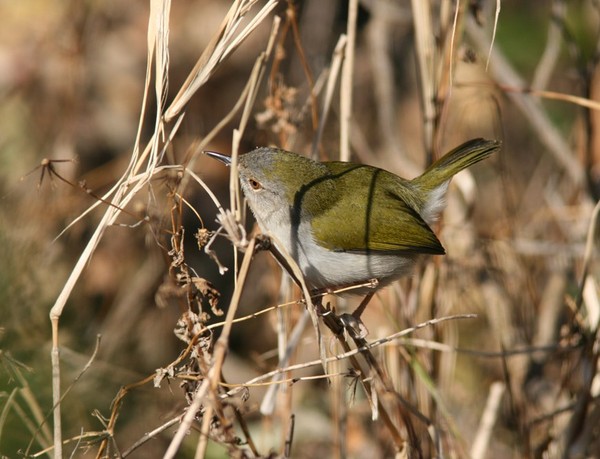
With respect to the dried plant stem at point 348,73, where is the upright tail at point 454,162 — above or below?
below

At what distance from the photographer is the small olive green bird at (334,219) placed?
116 inches

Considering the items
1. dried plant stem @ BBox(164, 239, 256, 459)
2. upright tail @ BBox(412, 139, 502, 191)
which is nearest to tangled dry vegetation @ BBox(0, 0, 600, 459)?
dried plant stem @ BBox(164, 239, 256, 459)

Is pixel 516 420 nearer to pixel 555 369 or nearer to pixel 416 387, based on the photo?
pixel 416 387

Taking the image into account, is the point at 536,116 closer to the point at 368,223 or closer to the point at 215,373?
the point at 368,223

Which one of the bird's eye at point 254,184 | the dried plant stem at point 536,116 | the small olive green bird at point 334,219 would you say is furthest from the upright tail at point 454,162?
the dried plant stem at point 536,116

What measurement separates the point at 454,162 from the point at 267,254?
36.3 inches

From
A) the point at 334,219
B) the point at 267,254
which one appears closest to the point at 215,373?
the point at 334,219

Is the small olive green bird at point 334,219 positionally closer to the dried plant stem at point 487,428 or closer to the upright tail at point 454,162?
the upright tail at point 454,162

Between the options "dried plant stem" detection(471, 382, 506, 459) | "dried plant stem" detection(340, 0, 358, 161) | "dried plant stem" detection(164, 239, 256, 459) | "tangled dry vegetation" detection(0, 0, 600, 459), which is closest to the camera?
"dried plant stem" detection(164, 239, 256, 459)

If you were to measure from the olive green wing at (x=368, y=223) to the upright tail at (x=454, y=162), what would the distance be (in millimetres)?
214

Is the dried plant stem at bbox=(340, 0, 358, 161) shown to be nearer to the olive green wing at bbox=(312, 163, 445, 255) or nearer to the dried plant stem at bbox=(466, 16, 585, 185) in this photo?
the olive green wing at bbox=(312, 163, 445, 255)

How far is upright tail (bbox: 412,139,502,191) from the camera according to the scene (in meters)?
3.25

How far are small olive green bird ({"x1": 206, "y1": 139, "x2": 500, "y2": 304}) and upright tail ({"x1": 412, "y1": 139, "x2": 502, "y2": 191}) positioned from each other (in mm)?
245

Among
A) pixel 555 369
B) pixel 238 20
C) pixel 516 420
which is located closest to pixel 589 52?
pixel 555 369
